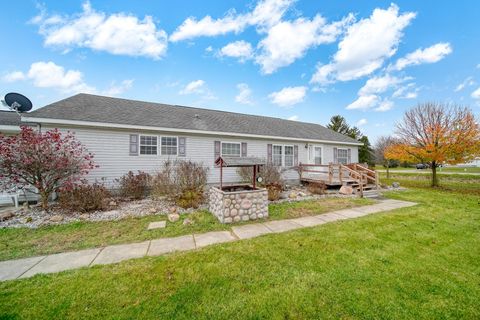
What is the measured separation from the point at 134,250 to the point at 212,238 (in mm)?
1651

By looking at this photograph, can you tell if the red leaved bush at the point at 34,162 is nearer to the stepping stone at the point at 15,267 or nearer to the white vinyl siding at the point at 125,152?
the white vinyl siding at the point at 125,152

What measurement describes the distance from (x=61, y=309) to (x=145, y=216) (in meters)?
3.97

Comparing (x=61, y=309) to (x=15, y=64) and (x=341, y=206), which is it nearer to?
(x=341, y=206)

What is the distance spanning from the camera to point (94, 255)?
3695 millimetres

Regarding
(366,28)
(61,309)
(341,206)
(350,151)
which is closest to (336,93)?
(350,151)

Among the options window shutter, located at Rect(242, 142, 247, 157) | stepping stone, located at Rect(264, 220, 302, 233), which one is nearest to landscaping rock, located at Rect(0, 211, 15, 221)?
stepping stone, located at Rect(264, 220, 302, 233)

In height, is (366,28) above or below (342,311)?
above

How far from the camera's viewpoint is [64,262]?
11.3 feet

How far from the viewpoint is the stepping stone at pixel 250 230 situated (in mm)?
4648

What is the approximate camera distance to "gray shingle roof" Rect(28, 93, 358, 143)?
8.51m

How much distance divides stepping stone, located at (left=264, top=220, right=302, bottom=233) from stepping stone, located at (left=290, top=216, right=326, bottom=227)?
21cm

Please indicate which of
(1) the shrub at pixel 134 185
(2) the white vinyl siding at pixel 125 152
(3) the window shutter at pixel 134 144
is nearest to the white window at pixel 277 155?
(2) the white vinyl siding at pixel 125 152

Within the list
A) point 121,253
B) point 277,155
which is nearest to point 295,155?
point 277,155

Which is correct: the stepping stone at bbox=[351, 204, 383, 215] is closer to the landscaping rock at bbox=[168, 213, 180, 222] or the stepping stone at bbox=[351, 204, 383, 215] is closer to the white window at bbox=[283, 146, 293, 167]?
the white window at bbox=[283, 146, 293, 167]
